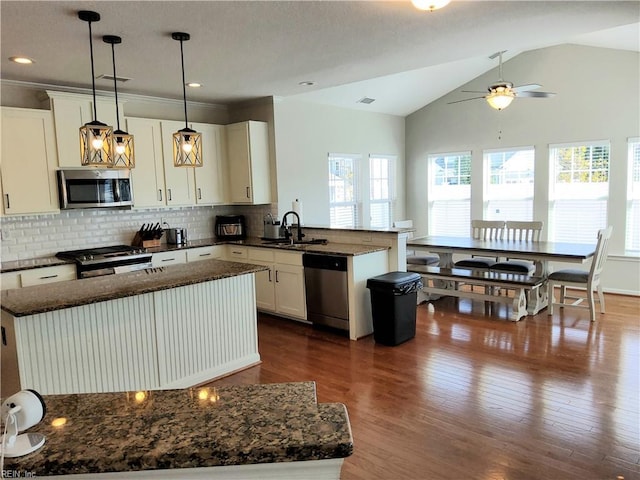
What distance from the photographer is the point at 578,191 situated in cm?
643

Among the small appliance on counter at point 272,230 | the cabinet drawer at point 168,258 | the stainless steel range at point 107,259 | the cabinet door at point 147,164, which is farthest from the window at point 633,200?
the stainless steel range at point 107,259

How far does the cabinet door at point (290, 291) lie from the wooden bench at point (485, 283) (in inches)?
67.6

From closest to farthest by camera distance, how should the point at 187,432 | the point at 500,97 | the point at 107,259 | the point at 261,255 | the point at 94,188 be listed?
the point at 187,432
the point at 107,259
the point at 94,188
the point at 500,97
the point at 261,255

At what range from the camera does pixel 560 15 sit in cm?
309

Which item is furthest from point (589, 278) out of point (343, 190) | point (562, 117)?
point (343, 190)

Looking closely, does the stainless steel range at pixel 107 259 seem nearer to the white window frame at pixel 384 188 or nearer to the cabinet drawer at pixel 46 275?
the cabinet drawer at pixel 46 275

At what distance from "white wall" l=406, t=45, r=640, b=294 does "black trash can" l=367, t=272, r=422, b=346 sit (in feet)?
11.2

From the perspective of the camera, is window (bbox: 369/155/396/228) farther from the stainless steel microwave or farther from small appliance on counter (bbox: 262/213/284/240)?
the stainless steel microwave

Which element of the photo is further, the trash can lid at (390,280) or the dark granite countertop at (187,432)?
the trash can lid at (390,280)

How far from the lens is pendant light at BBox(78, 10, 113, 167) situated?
9.00 ft

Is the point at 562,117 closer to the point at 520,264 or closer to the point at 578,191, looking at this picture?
the point at 578,191

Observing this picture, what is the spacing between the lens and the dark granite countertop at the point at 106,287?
2.65m

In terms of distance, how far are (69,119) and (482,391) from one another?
14.8ft

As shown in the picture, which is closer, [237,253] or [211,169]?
[237,253]
